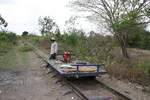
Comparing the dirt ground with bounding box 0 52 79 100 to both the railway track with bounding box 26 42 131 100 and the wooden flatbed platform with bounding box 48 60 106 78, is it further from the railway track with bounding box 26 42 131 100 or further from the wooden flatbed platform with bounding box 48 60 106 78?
the wooden flatbed platform with bounding box 48 60 106 78

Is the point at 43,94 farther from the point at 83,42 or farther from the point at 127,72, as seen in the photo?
the point at 83,42

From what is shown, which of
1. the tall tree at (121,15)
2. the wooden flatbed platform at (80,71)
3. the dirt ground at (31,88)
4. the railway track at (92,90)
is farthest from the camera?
the tall tree at (121,15)

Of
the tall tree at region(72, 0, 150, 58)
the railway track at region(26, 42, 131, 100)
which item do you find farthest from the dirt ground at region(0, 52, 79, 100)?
the tall tree at region(72, 0, 150, 58)

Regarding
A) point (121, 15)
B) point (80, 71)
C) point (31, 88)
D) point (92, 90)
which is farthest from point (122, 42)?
point (31, 88)

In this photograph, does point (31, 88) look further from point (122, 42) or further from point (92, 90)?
point (122, 42)

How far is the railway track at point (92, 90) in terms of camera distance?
9602 millimetres

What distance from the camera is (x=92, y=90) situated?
434 inches

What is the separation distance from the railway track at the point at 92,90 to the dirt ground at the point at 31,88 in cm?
30

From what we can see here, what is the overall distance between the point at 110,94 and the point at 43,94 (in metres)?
2.57

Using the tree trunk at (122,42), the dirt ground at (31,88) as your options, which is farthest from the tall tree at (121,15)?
the dirt ground at (31,88)

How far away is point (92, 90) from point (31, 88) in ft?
8.74

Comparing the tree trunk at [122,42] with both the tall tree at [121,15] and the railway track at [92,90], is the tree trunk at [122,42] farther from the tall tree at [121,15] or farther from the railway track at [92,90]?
the railway track at [92,90]

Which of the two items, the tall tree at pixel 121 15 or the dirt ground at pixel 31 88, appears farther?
the tall tree at pixel 121 15

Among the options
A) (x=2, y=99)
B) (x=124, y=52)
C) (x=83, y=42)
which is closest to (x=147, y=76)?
(x=2, y=99)
